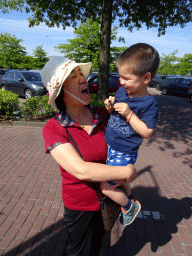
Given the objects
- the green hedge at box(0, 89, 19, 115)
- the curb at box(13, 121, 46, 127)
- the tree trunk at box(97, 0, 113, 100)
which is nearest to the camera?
the curb at box(13, 121, 46, 127)

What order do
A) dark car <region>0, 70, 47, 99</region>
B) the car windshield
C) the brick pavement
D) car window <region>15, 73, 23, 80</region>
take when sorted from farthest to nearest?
1. car window <region>15, 73, 23, 80</region>
2. the car windshield
3. dark car <region>0, 70, 47, 99</region>
4. the brick pavement

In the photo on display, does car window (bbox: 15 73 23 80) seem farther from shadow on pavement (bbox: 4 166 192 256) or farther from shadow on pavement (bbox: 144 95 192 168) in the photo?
shadow on pavement (bbox: 4 166 192 256)

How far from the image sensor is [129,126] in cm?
157

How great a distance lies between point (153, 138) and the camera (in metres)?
7.57

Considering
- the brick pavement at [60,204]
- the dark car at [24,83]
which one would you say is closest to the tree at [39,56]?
the dark car at [24,83]

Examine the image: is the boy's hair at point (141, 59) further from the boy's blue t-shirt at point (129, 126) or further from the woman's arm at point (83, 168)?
the woman's arm at point (83, 168)

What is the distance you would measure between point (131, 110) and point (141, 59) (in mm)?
379

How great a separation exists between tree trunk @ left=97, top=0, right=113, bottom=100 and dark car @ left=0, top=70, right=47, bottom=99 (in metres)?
4.66

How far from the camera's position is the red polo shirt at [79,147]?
1419 millimetres

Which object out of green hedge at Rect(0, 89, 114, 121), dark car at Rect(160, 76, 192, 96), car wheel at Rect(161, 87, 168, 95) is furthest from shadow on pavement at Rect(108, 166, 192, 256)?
car wheel at Rect(161, 87, 168, 95)

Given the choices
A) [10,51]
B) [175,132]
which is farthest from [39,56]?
[175,132]

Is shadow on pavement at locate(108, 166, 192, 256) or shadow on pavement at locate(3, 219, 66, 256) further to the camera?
shadow on pavement at locate(108, 166, 192, 256)

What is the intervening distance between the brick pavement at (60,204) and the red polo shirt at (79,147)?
142 centimetres

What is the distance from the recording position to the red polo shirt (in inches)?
55.9
